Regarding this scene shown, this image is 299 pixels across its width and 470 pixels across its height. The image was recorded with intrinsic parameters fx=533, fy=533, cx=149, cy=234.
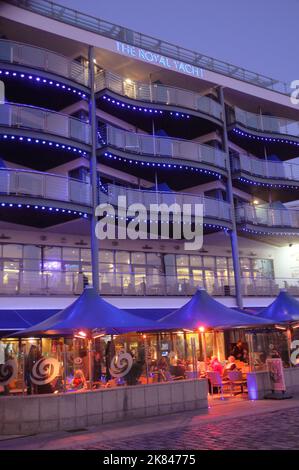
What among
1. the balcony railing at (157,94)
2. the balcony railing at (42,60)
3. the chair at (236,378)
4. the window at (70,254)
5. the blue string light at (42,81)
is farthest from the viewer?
the balcony railing at (157,94)

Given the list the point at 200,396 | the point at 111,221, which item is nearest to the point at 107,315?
the point at 200,396

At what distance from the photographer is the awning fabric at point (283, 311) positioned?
1889cm

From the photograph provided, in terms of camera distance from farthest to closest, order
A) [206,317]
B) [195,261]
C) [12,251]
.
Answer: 1. [195,261]
2. [12,251]
3. [206,317]

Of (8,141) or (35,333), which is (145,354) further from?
(8,141)

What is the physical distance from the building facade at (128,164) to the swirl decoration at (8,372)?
22.2 feet

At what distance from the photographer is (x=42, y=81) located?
2231 centimetres

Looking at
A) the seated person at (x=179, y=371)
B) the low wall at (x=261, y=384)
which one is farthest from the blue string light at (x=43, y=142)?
the low wall at (x=261, y=384)

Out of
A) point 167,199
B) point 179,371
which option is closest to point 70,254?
point 167,199

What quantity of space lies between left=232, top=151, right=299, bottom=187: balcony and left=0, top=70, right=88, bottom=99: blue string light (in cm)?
1004

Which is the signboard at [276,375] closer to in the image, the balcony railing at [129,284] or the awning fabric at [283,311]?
the awning fabric at [283,311]

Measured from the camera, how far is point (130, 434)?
1149 cm

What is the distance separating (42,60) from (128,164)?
6.18 meters

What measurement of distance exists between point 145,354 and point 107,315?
5.54 ft

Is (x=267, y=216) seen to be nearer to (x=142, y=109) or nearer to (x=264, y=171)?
(x=264, y=171)
